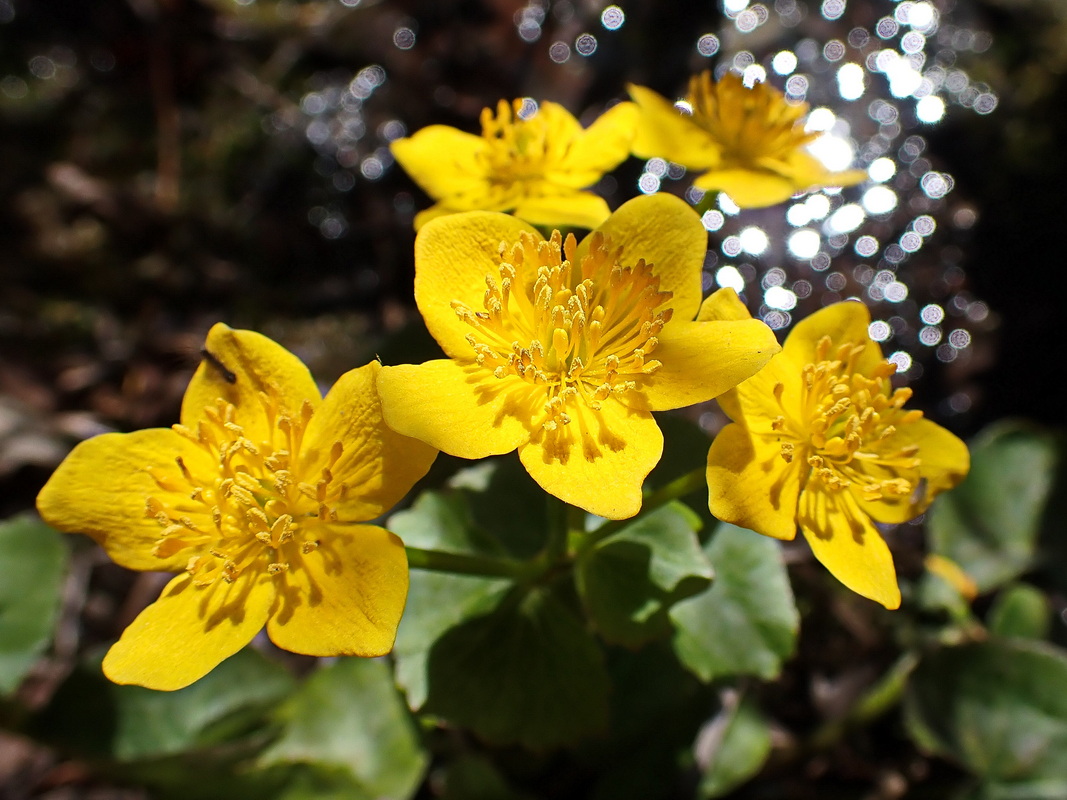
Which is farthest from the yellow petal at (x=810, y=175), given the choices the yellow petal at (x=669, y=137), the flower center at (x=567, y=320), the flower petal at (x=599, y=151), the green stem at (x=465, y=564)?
the green stem at (x=465, y=564)

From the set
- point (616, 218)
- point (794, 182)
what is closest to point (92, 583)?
point (616, 218)

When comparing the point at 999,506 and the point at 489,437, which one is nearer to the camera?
the point at 489,437

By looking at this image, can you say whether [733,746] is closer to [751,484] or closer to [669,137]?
[751,484]

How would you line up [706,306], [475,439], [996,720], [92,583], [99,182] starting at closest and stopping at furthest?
[475,439] < [706,306] < [996,720] < [92,583] < [99,182]

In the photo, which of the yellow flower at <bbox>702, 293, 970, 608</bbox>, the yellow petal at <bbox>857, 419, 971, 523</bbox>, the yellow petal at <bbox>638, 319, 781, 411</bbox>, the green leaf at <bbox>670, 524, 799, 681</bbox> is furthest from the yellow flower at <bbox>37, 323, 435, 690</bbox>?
the yellow petal at <bbox>857, 419, 971, 523</bbox>

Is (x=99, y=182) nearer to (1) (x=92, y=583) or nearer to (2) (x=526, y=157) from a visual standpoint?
(1) (x=92, y=583)

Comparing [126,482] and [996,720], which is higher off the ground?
[126,482]

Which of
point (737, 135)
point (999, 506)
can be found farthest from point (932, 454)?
point (999, 506)

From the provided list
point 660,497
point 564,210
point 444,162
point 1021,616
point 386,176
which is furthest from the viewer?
point 386,176
